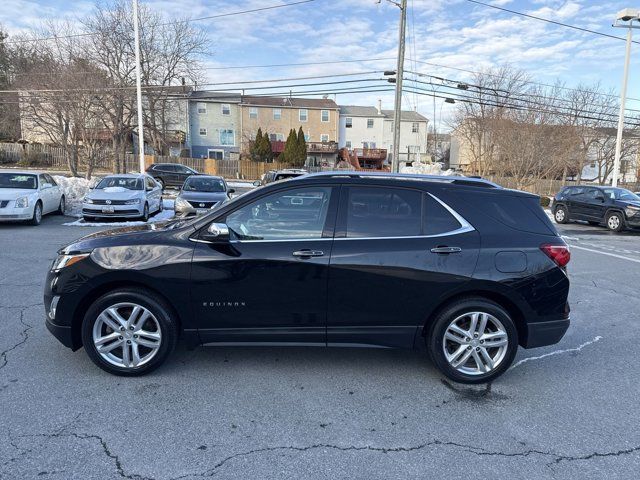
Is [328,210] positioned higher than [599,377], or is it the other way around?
[328,210]

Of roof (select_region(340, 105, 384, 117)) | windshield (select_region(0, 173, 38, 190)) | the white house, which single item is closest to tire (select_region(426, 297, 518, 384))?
windshield (select_region(0, 173, 38, 190))

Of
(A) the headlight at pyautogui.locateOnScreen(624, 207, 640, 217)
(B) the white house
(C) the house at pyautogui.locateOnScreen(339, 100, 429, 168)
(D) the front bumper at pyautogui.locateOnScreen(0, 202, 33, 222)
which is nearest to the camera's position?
(D) the front bumper at pyautogui.locateOnScreen(0, 202, 33, 222)

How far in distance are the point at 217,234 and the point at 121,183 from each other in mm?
11534

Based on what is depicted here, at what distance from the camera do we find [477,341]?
11.6 ft

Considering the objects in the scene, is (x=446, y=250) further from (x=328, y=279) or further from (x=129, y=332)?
(x=129, y=332)

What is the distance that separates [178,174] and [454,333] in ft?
91.9

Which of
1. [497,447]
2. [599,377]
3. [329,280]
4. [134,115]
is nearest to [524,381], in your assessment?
[599,377]

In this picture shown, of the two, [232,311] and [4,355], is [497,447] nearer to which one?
[232,311]

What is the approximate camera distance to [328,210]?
3.55 meters

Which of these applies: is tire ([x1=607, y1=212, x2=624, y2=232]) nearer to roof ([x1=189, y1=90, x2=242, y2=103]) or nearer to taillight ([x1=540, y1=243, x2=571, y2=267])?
taillight ([x1=540, y1=243, x2=571, y2=267])

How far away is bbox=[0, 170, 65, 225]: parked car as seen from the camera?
36.4 feet

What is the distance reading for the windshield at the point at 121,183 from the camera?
13.2m

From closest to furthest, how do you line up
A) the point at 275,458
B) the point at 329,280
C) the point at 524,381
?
the point at 275,458 → the point at 329,280 → the point at 524,381

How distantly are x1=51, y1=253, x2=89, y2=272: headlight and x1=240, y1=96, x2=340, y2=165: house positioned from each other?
44.1 meters
